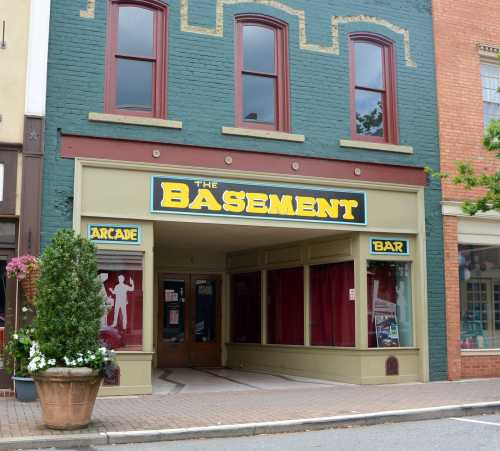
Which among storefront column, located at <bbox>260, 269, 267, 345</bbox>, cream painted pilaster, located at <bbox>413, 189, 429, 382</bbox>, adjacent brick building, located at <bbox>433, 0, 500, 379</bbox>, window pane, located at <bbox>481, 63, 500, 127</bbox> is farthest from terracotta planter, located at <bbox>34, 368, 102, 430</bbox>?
window pane, located at <bbox>481, 63, 500, 127</bbox>

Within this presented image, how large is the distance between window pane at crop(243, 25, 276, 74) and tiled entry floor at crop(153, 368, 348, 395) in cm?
593

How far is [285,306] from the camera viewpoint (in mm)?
15766

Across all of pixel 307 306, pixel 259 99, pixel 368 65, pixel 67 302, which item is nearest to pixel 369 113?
pixel 368 65

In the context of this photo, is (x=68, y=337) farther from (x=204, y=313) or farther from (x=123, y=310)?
(x=204, y=313)

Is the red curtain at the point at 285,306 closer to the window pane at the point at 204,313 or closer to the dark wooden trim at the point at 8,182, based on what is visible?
the window pane at the point at 204,313

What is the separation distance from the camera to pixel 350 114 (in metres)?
14.0

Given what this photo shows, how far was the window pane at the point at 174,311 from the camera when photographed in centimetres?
1752

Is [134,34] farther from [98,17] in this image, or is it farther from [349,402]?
[349,402]

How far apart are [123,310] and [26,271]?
198cm

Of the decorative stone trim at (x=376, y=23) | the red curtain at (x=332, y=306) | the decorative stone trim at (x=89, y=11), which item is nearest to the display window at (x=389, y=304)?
the red curtain at (x=332, y=306)

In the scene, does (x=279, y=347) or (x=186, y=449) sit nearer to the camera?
(x=186, y=449)

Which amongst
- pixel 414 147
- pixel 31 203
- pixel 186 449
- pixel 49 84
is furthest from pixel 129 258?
pixel 414 147

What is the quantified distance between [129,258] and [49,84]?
3172 millimetres

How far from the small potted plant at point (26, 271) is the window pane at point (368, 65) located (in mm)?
7307
